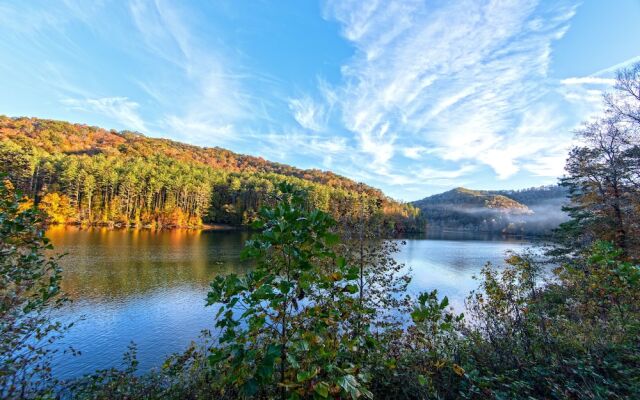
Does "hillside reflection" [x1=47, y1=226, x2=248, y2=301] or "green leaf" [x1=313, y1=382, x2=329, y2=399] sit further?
"hillside reflection" [x1=47, y1=226, x2=248, y2=301]

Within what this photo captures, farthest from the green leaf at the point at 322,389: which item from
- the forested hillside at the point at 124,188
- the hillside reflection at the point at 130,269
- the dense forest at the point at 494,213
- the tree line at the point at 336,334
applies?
the dense forest at the point at 494,213

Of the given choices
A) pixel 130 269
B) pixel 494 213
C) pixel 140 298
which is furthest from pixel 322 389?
pixel 494 213

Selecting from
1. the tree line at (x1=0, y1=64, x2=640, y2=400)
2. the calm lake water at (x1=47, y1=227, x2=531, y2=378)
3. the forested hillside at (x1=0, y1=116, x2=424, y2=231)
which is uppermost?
the forested hillside at (x1=0, y1=116, x2=424, y2=231)

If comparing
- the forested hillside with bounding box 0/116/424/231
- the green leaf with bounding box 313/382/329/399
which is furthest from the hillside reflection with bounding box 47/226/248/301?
the green leaf with bounding box 313/382/329/399

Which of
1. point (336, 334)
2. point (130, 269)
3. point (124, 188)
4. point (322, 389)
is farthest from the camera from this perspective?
point (124, 188)

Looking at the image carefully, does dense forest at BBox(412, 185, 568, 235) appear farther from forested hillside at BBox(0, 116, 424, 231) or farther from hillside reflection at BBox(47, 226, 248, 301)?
hillside reflection at BBox(47, 226, 248, 301)

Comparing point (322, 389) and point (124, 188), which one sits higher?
point (124, 188)

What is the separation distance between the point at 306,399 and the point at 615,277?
573 cm

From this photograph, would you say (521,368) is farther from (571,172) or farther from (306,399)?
(571,172)

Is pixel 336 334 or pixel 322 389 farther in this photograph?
pixel 336 334

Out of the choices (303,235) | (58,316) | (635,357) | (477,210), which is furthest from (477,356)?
(477,210)

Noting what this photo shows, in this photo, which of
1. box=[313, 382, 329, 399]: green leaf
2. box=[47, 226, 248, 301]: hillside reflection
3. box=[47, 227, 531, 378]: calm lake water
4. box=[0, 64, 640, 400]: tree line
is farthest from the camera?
box=[47, 226, 248, 301]: hillside reflection

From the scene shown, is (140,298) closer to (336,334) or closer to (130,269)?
(130,269)

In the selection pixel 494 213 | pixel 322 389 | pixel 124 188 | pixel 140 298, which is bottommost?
pixel 140 298
